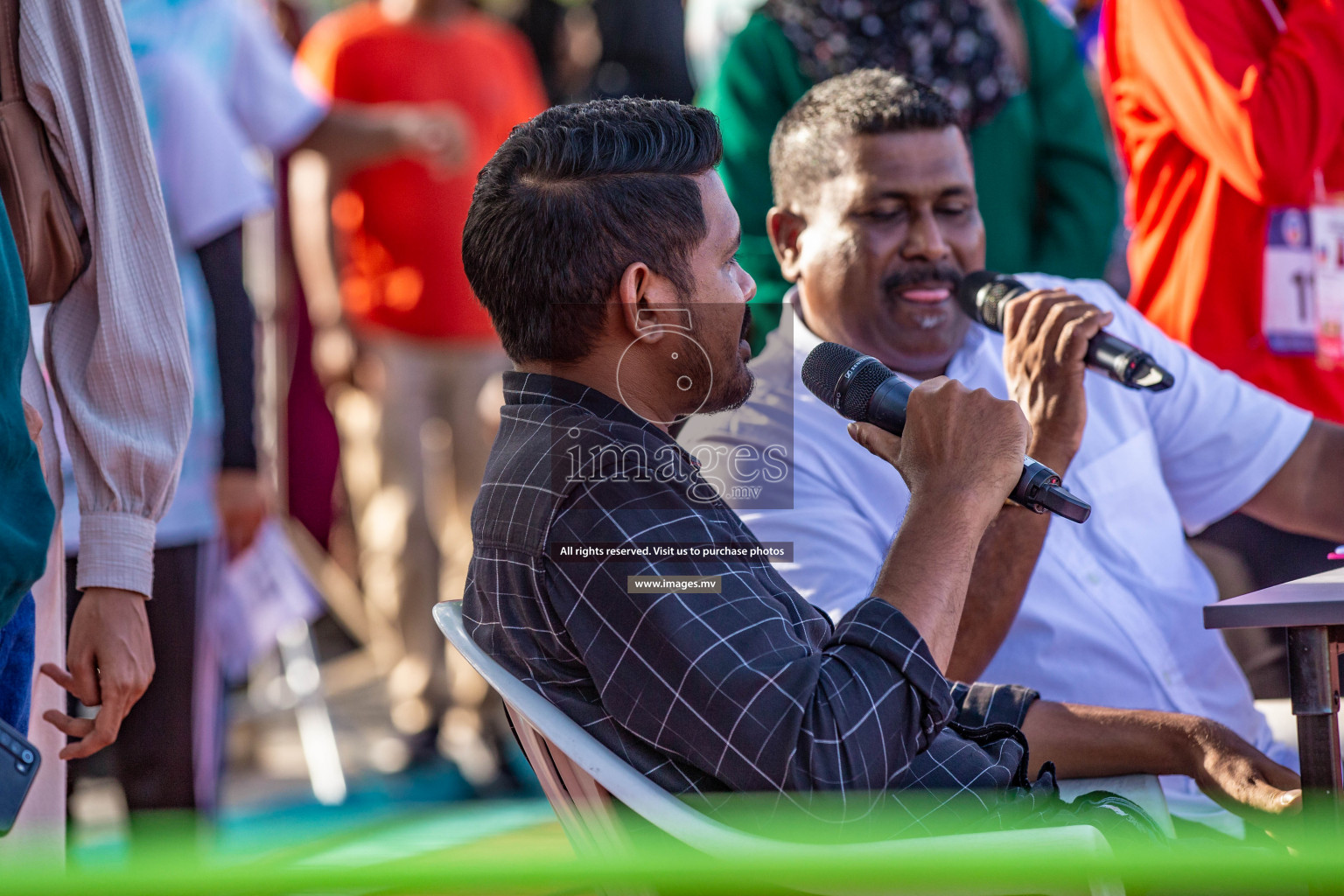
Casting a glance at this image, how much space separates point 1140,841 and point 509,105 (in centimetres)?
368

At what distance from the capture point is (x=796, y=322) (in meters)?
2.37

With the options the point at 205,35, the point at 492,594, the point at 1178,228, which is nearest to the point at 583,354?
the point at 492,594

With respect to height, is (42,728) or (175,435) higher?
(175,435)

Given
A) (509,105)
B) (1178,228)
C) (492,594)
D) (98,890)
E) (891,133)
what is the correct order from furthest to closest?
(509,105), (1178,228), (891,133), (492,594), (98,890)

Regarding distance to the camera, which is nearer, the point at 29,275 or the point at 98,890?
the point at 98,890

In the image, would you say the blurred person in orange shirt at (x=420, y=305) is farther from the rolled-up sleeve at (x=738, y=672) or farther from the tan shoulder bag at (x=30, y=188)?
the rolled-up sleeve at (x=738, y=672)

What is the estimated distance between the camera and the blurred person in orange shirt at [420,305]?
448 centimetres

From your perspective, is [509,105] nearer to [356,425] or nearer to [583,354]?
[356,425]

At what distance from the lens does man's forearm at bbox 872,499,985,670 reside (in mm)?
1451

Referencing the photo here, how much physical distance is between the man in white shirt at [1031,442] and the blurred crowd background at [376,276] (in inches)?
8.8

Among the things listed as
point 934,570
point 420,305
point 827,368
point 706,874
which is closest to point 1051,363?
A: point 827,368

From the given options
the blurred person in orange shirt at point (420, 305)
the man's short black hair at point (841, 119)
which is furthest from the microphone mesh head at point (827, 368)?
the blurred person in orange shirt at point (420, 305)

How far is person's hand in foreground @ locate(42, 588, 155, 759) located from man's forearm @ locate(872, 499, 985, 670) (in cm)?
91

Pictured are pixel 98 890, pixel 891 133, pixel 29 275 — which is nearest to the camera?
pixel 98 890
